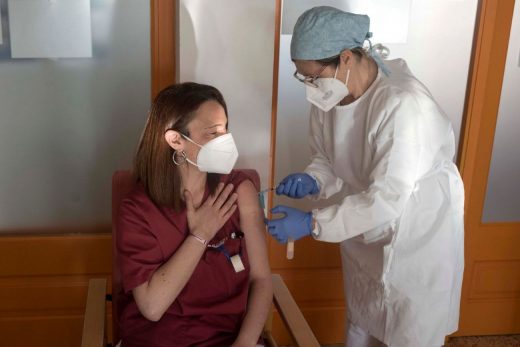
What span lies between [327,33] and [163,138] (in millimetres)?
541

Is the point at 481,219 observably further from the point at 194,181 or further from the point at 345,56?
the point at 194,181

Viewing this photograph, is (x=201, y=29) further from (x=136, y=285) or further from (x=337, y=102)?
(x=136, y=285)

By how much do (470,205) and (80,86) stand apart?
1708 mm

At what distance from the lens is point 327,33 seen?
172 cm

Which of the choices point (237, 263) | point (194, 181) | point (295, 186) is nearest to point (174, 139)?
point (194, 181)

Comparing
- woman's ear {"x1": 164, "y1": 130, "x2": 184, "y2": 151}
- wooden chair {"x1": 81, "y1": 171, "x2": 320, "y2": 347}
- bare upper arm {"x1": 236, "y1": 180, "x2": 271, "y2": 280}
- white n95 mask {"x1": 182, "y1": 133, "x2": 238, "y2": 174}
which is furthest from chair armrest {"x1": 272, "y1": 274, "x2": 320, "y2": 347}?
woman's ear {"x1": 164, "y1": 130, "x2": 184, "y2": 151}

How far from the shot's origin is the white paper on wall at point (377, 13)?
2346mm

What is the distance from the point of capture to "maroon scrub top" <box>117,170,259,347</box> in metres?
1.64

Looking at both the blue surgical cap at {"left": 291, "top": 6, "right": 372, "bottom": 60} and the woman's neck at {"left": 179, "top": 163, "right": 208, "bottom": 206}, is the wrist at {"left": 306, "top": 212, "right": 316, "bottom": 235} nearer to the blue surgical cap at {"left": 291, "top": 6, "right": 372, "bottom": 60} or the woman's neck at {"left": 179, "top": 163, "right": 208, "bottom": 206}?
the woman's neck at {"left": 179, "top": 163, "right": 208, "bottom": 206}

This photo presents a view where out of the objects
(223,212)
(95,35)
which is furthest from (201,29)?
(223,212)

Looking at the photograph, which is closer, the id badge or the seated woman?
the seated woman

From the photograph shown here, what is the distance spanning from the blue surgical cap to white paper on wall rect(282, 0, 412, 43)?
22.7 inches

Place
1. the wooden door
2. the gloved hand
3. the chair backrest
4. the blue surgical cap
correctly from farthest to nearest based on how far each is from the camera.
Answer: the wooden door → the gloved hand → the chair backrest → the blue surgical cap

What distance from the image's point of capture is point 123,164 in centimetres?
244
